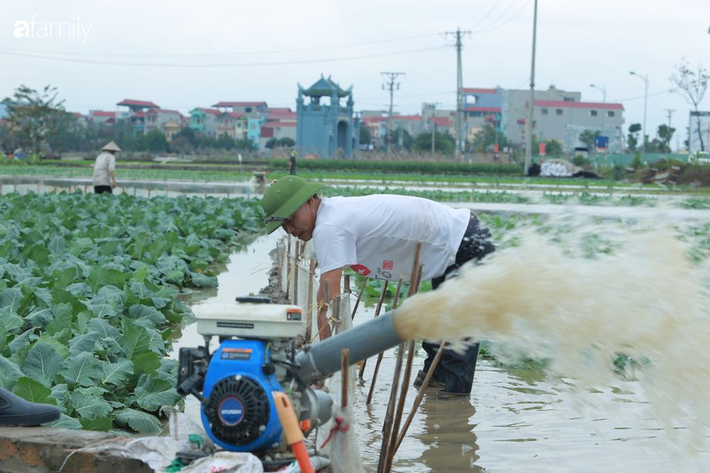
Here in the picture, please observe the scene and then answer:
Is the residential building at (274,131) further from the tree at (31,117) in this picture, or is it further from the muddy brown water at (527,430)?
the muddy brown water at (527,430)

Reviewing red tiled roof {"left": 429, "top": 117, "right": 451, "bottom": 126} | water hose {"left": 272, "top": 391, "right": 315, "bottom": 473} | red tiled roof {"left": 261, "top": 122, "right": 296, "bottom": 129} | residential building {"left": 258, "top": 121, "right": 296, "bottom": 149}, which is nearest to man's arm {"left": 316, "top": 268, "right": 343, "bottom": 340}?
water hose {"left": 272, "top": 391, "right": 315, "bottom": 473}

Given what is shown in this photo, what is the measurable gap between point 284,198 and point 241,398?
146 cm

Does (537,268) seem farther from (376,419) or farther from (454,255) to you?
(376,419)

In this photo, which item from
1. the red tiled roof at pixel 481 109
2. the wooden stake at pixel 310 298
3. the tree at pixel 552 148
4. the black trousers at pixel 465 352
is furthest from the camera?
the red tiled roof at pixel 481 109

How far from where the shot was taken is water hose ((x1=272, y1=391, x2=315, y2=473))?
2.66m

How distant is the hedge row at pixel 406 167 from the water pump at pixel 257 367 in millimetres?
51971

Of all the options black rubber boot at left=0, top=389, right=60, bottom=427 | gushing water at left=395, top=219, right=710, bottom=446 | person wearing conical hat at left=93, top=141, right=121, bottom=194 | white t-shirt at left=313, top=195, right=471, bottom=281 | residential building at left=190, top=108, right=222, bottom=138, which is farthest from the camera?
residential building at left=190, top=108, right=222, bottom=138

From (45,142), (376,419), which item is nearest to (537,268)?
(376,419)

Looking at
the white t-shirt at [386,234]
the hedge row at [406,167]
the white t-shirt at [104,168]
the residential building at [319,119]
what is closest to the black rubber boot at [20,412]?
the white t-shirt at [386,234]

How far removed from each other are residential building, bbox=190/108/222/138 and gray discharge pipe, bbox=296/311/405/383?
126 m

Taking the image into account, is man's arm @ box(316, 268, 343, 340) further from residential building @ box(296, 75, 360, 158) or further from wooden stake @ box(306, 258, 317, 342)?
residential building @ box(296, 75, 360, 158)

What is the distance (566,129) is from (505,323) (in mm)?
102993

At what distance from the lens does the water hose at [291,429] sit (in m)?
2.66

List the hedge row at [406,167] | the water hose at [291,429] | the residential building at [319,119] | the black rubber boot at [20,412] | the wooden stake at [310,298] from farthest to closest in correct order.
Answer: the residential building at [319,119] → the hedge row at [406,167] → the wooden stake at [310,298] → the black rubber boot at [20,412] → the water hose at [291,429]
